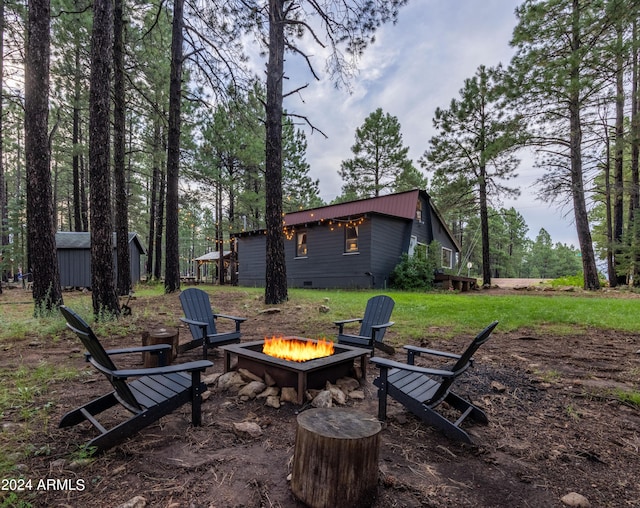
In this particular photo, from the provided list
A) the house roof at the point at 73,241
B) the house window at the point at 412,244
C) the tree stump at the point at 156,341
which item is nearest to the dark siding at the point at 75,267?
the house roof at the point at 73,241

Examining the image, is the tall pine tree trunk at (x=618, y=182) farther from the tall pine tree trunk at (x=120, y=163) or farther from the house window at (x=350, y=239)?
the tall pine tree trunk at (x=120, y=163)

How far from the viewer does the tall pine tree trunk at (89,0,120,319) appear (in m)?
5.71

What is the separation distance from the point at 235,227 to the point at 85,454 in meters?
19.8

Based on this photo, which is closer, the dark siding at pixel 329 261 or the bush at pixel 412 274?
the dark siding at pixel 329 261

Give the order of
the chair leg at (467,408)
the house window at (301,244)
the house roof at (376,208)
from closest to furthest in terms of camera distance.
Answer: the chair leg at (467,408) → the house roof at (376,208) → the house window at (301,244)

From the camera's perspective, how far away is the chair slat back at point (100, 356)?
211cm

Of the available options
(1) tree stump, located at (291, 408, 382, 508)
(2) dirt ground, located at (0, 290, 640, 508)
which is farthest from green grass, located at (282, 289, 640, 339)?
(1) tree stump, located at (291, 408, 382, 508)

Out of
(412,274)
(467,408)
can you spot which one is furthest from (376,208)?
(467,408)

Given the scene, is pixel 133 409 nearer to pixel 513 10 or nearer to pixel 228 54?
pixel 228 54

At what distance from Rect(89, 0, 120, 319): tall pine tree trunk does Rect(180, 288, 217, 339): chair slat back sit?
7.66 ft

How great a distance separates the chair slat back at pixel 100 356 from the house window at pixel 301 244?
15.2 m

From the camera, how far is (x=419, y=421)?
2736 mm

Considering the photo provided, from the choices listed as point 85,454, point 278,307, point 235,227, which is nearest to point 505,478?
point 85,454

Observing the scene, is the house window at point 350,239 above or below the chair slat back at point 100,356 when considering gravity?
above
